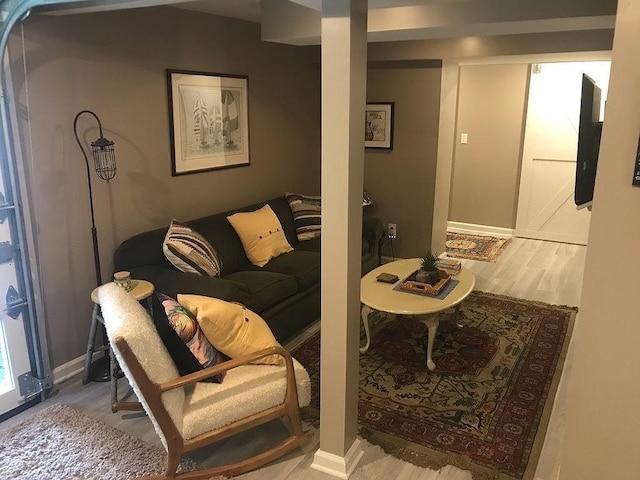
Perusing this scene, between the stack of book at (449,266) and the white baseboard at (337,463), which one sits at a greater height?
the stack of book at (449,266)

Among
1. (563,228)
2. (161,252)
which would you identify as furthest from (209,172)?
(563,228)

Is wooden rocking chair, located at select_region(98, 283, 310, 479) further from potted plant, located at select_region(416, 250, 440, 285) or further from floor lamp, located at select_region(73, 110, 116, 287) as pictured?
potted plant, located at select_region(416, 250, 440, 285)

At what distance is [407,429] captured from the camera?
2.78m

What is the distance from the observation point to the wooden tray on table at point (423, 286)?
347 cm

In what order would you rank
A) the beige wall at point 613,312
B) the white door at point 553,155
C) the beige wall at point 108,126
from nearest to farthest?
the beige wall at point 613,312 < the beige wall at point 108,126 < the white door at point 553,155

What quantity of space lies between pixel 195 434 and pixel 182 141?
2.31 metres

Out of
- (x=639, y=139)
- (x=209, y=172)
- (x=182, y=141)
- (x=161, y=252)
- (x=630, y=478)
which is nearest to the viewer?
(x=639, y=139)

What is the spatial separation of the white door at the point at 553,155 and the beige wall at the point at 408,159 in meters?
1.75

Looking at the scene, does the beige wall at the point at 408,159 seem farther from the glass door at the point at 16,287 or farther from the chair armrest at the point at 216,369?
the glass door at the point at 16,287

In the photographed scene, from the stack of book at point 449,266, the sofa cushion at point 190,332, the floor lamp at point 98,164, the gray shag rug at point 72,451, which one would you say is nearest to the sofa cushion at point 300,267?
the stack of book at point 449,266

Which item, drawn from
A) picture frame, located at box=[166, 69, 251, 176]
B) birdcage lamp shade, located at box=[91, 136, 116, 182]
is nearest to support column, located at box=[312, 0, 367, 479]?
birdcage lamp shade, located at box=[91, 136, 116, 182]

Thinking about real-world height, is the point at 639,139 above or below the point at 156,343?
above

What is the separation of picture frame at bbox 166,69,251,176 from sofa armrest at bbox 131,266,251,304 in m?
0.91

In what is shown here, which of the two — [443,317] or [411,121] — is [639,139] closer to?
[443,317]
